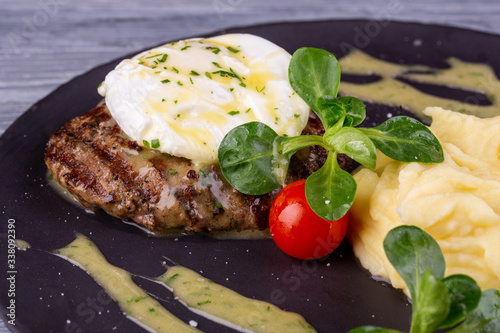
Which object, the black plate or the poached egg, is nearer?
the black plate

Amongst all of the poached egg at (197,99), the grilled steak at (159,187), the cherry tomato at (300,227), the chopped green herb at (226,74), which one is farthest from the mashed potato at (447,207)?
the chopped green herb at (226,74)

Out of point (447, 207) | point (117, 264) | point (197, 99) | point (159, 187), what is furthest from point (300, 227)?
point (117, 264)

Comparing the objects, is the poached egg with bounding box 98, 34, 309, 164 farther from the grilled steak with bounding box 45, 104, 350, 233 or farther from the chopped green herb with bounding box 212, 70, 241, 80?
the grilled steak with bounding box 45, 104, 350, 233

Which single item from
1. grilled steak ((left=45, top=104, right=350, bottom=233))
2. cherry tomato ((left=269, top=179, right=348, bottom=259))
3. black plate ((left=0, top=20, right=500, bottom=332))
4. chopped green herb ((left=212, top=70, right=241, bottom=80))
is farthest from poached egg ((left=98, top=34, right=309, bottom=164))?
black plate ((left=0, top=20, right=500, bottom=332))

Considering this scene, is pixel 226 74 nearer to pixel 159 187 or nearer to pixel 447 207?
pixel 159 187

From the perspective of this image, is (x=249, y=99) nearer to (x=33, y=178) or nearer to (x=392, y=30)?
(x=33, y=178)

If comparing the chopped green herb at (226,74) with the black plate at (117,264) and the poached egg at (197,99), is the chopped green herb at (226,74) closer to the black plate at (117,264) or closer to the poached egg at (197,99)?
the poached egg at (197,99)

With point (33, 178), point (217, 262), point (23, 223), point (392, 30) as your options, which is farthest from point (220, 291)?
point (392, 30)
